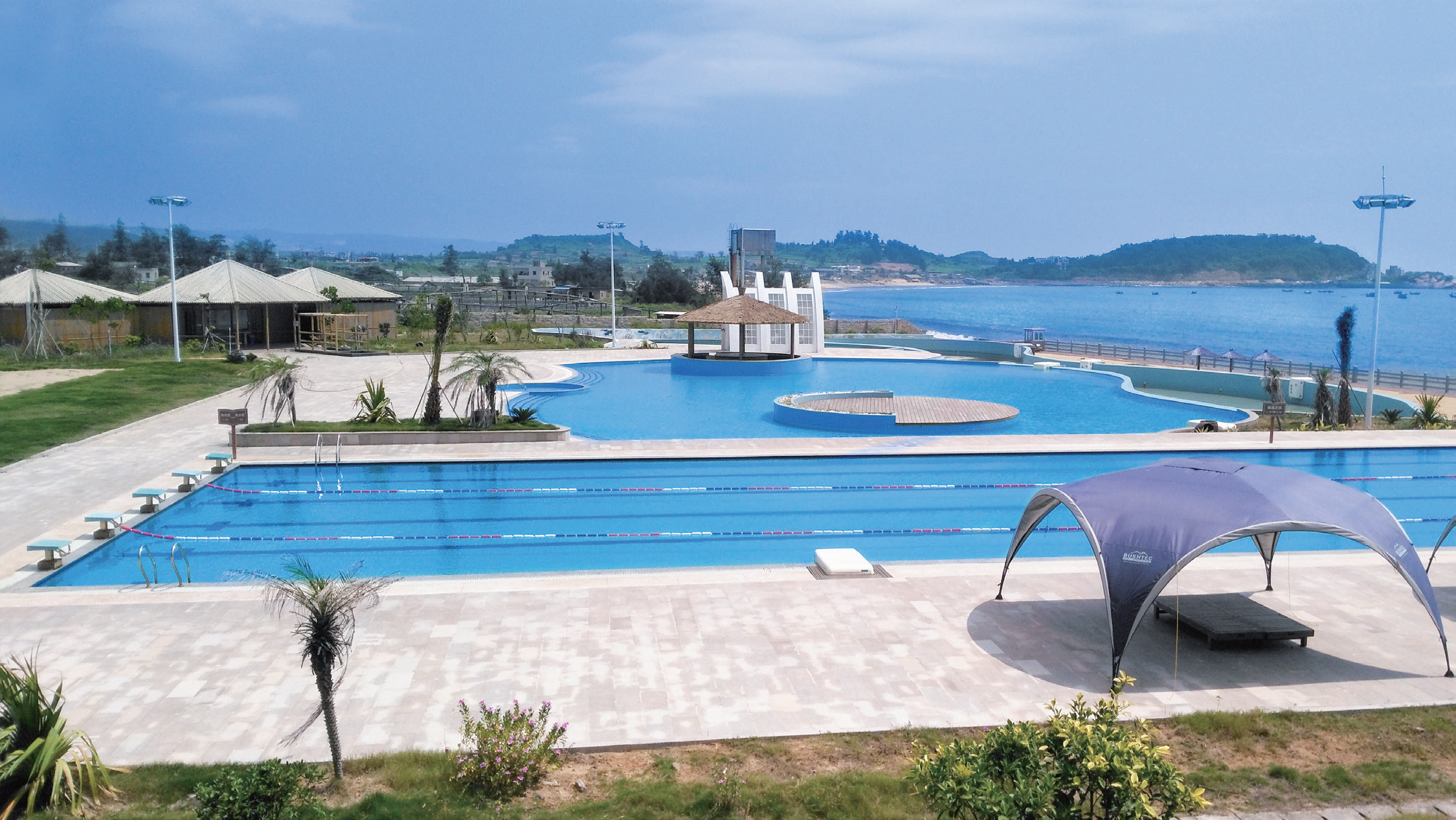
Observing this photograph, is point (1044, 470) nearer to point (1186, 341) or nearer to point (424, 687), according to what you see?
point (424, 687)

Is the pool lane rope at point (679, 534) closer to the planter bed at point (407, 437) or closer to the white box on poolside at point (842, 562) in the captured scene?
the white box on poolside at point (842, 562)

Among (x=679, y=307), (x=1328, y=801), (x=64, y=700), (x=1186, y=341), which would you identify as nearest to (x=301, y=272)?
(x=679, y=307)

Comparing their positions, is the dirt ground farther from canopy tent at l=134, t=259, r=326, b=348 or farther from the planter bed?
the planter bed

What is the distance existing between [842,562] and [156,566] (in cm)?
779

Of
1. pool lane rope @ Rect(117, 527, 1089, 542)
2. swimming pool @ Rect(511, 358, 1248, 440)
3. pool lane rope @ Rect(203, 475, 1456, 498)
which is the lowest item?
pool lane rope @ Rect(117, 527, 1089, 542)

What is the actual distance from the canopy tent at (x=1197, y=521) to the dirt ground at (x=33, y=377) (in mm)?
24524

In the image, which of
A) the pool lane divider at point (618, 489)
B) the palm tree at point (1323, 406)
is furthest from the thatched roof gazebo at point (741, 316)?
the pool lane divider at point (618, 489)

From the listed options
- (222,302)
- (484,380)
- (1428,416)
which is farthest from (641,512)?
(222,302)

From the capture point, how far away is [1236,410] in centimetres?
2470

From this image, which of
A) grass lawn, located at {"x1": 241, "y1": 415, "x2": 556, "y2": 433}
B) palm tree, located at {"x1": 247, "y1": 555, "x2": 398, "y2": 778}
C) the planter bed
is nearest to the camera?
palm tree, located at {"x1": 247, "y1": 555, "x2": 398, "y2": 778}

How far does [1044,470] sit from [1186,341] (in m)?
81.9

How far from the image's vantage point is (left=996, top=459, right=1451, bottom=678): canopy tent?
7.48 m

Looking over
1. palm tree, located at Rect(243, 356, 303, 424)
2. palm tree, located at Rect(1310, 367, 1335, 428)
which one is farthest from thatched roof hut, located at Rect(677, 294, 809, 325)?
palm tree, located at Rect(1310, 367, 1335, 428)

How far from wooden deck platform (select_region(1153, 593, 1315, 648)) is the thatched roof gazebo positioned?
23.8m
